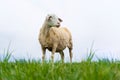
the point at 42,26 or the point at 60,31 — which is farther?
the point at 60,31

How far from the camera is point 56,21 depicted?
51.8 feet

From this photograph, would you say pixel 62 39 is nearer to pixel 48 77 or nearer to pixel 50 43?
pixel 50 43

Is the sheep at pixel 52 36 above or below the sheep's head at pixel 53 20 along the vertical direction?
below

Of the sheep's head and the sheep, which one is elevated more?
the sheep's head

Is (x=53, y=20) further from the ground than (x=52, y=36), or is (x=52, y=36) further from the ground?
(x=53, y=20)

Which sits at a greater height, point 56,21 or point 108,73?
point 56,21

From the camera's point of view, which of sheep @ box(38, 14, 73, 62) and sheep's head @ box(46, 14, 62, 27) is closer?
sheep's head @ box(46, 14, 62, 27)

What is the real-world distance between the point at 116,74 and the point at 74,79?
17.6 inches

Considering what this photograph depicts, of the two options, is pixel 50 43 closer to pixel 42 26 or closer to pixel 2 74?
pixel 42 26

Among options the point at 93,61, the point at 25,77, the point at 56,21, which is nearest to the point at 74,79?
the point at 25,77

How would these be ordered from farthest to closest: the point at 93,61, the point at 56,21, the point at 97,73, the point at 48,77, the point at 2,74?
the point at 56,21, the point at 93,61, the point at 2,74, the point at 48,77, the point at 97,73

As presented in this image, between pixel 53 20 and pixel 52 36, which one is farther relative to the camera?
pixel 52 36

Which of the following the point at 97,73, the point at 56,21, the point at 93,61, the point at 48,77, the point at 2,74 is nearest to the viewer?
the point at 97,73

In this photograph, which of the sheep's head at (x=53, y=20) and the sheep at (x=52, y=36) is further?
the sheep at (x=52, y=36)
